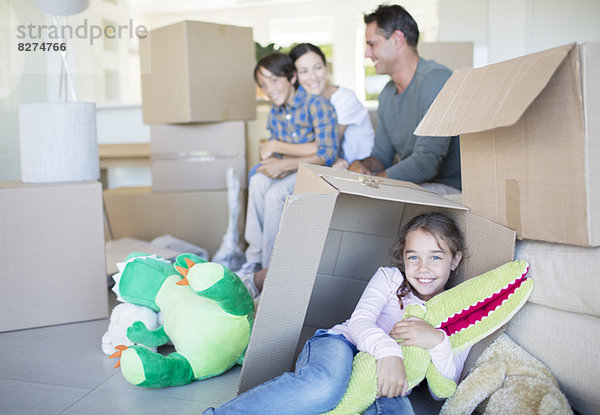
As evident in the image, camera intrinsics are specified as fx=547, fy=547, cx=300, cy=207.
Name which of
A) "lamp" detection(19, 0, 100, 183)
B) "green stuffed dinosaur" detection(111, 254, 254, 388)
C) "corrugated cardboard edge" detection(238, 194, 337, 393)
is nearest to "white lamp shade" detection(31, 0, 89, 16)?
"lamp" detection(19, 0, 100, 183)

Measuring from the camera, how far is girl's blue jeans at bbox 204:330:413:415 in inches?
36.9

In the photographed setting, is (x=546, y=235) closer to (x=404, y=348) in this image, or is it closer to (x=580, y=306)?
(x=580, y=306)

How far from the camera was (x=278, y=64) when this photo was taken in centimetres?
217

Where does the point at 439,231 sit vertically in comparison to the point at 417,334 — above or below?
above

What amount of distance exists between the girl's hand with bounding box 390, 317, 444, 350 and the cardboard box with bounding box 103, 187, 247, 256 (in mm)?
1569

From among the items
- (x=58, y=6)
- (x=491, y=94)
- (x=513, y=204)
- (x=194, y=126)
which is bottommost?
(x=513, y=204)

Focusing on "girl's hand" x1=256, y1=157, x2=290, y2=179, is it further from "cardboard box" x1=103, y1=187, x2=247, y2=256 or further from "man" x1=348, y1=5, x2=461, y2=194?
"cardboard box" x1=103, y1=187, x2=247, y2=256

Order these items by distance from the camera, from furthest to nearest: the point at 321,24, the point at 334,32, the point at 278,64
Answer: the point at 321,24 < the point at 334,32 < the point at 278,64

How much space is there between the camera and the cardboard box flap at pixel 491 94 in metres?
0.90

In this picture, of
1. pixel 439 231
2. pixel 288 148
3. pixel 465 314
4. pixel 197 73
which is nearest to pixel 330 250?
pixel 439 231

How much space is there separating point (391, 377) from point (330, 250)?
451mm

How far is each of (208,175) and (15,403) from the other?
154cm

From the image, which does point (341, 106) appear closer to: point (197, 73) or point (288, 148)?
point (288, 148)

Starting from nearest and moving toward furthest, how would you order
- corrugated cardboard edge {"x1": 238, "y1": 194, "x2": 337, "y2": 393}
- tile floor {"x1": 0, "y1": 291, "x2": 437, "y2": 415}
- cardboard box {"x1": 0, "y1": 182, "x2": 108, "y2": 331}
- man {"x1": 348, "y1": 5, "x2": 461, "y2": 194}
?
corrugated cardboard edge {"x1": 238, "y1": 194, "x2": 337, "y2": 393}
tile floor {"x1": 0, "y1": 291, "x2": 437, "y2": 415}
cardboard box {"x1": 0, "y1": 182, "x2": 108, "y2": 331}
man {"x1": 348, "y1": 5, "x2": 461, "y2": 194}
